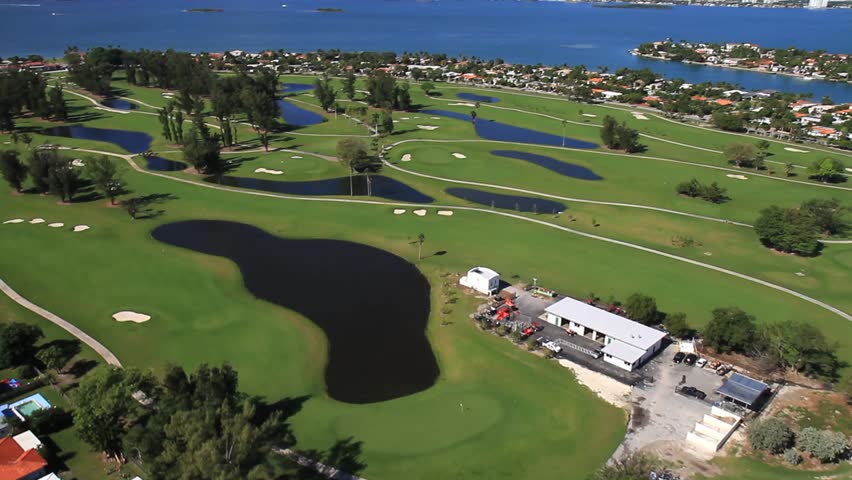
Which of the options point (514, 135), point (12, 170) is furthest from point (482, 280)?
point (514, 135)

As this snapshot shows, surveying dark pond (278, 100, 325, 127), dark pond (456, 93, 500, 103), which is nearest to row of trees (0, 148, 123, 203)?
dark pond (278, 100, 325, 127)

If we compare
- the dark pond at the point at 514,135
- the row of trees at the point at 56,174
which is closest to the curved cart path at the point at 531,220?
the row of trees at the point at 56,174

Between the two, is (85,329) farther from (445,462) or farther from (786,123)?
(786,123)

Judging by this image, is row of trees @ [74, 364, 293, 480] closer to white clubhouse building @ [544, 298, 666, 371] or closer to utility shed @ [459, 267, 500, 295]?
utility shed @ [459, 267, 500, 295]

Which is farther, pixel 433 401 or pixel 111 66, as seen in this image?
pixel 111 66

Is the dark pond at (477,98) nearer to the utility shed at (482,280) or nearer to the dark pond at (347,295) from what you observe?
the dark pond at (347,295)

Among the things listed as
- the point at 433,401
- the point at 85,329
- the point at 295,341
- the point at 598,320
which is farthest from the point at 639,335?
the point at 85,329
